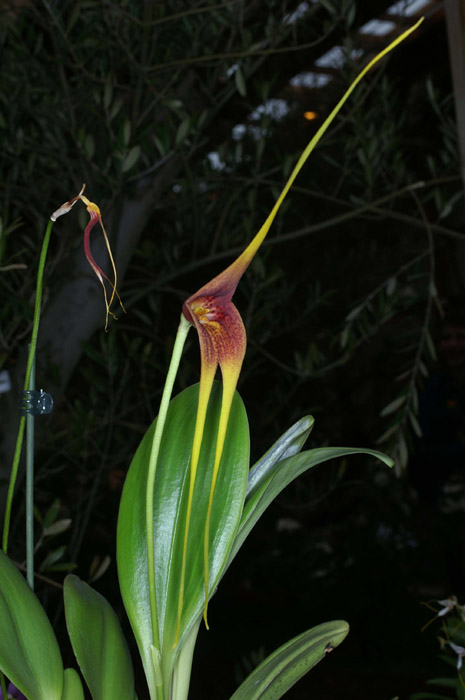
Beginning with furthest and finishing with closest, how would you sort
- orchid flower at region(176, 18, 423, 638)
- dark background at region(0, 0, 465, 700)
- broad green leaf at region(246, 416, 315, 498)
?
dark background at region(0, 0, 465, 700)
broad green leaf at region(246, 416, 315, 498)
orchid flower at region(176, 18, 423, 638)

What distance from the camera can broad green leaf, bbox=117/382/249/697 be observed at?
44cm

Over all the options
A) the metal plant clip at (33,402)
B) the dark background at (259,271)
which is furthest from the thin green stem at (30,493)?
the dark background at (259,271)

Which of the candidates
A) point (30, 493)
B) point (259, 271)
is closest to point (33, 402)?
point (30, 493)

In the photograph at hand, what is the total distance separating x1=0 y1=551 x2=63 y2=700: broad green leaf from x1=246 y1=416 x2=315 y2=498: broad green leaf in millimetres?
154

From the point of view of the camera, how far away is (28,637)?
0.40m

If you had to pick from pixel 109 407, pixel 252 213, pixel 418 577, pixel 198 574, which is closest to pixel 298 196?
pixel 252 213

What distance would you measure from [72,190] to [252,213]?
0.94 ft

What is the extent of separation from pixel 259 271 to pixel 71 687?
784 mm

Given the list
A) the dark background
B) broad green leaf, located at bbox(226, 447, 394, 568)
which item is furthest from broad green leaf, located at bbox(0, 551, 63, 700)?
the dark background

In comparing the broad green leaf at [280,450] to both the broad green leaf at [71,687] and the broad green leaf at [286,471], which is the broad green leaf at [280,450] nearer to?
the broad green leaf at [286,471]

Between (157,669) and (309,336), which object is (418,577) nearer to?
(309,336)

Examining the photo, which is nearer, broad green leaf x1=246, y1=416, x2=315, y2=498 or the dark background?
broad green leaf x1=246, y1=416, x2=315, y2=498

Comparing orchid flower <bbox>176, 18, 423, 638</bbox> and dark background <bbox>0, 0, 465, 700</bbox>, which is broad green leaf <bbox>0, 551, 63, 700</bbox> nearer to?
orchid flower <bbox>176, 18, 423, 638</bbox>

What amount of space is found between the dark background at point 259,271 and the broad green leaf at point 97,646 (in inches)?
9.2
